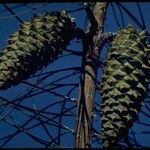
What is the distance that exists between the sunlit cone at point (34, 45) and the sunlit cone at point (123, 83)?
146 mm

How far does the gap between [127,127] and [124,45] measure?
223 millimetres

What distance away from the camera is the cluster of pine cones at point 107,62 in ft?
2.78

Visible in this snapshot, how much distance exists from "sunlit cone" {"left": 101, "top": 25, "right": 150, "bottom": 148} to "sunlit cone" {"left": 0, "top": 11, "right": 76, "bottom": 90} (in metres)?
0.15

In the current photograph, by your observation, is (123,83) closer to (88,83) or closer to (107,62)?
(107,62)

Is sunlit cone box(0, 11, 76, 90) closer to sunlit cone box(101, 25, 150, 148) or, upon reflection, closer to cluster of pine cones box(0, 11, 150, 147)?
cluster of pine cones box(0, 11, 150, 147)

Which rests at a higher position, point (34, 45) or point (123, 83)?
point (34, 45)

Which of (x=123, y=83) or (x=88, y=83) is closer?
(x=123, y=83)

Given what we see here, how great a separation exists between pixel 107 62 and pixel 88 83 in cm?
14

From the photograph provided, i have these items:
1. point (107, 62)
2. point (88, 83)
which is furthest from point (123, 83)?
point (88, 83)

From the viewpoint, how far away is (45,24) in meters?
1.07

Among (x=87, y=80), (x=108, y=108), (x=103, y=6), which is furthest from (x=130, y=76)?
(x=103, y=6)

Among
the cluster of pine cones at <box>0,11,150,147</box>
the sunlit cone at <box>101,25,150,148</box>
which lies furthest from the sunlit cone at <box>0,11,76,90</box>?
the sunlit cone at <box>101,25,150,148</box>

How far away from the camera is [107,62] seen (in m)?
0.96

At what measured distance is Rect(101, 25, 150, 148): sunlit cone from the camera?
84cm
